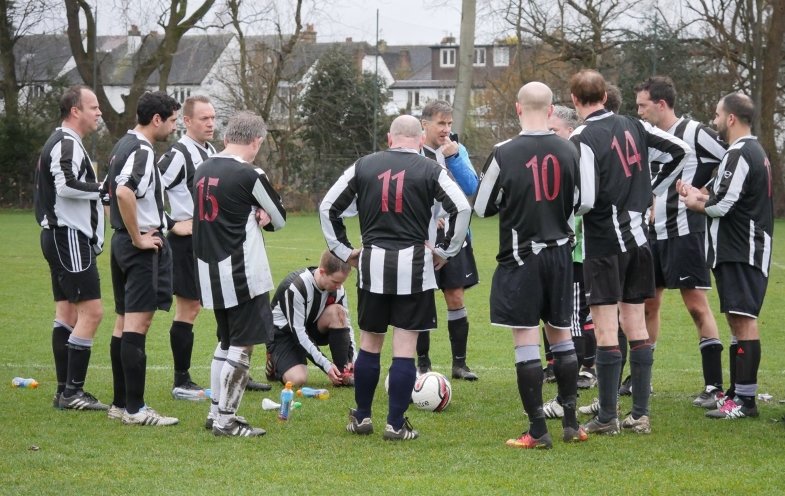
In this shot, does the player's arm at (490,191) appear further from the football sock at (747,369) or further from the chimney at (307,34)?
the chimney at (307,34)

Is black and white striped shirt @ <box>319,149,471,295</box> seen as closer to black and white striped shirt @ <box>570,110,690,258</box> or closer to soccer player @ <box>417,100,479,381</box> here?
black and white striped shirt @ <box>570,110,690,258</box>

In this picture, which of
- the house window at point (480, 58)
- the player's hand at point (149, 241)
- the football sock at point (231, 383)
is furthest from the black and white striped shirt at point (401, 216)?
the house window at point (480, 58)

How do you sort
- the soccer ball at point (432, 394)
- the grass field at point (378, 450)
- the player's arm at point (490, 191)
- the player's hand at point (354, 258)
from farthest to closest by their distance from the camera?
the soccer ball at point (432, 394) < the player's hand at point (354, 258) < the player's arm at point (490, 191) < the grass field at point (378, 450)

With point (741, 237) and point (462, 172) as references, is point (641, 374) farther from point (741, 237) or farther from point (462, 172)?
point (462, 172)

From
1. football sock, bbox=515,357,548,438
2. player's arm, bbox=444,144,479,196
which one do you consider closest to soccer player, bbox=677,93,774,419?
football sock, bbox=515,357,548,438

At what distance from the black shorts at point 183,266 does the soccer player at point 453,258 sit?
6.75 ft

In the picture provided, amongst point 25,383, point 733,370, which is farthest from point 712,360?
point 25,383

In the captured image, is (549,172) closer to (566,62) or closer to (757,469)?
(757,469)

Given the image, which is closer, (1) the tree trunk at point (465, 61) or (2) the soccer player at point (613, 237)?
(2) the soccer player at point (613, 237)

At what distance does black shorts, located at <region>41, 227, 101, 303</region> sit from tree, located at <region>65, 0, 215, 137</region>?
93.0 feet

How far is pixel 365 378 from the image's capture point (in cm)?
657

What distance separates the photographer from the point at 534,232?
20.0 ft

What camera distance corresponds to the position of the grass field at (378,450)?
5.26 meters

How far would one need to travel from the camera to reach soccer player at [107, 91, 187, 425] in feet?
22.6
